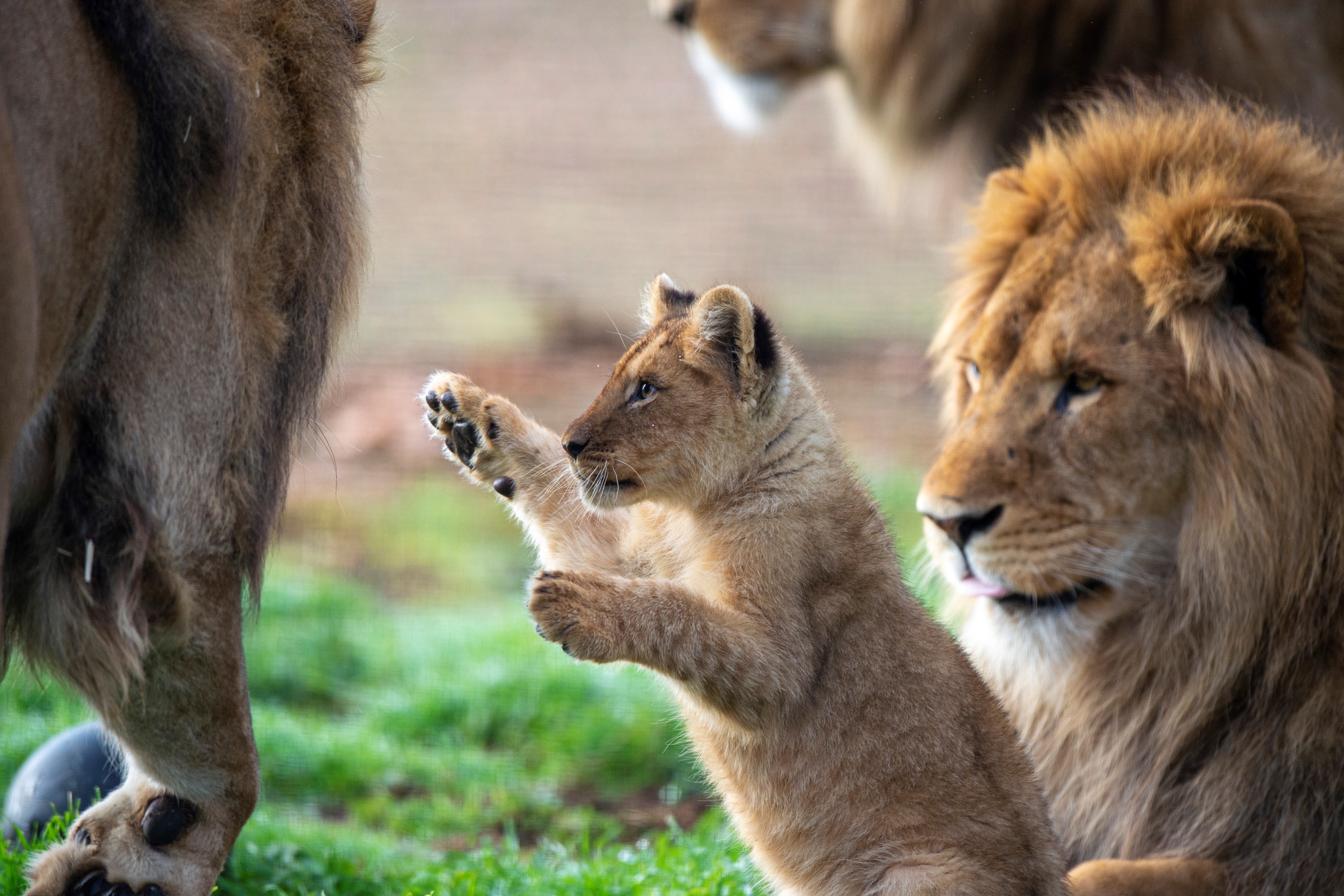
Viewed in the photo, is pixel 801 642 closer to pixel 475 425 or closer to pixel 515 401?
pixel 475 425

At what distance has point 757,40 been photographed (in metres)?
5.05

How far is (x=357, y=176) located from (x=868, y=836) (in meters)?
1.51

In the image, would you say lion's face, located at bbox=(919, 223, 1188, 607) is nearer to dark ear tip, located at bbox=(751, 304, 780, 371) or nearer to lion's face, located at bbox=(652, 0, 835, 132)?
dark ear tip, located at bbox=(751, 304, 780, 371)

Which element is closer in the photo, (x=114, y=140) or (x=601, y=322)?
(x=114, y=140)

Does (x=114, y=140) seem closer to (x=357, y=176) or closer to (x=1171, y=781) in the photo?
(x=357, y=176)

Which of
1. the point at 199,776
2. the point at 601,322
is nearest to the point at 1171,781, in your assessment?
the point at 199,776

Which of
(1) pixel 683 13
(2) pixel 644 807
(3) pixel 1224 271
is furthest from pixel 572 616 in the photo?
(1) pixel 683 13

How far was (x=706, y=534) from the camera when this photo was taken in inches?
104

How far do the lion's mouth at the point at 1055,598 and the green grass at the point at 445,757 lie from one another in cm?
72

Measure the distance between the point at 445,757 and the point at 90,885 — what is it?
2.50 m

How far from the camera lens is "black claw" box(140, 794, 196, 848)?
241cm

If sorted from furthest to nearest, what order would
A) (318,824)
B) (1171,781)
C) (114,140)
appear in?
1. (318,824)
2. (1171,781)
3. (114,140)

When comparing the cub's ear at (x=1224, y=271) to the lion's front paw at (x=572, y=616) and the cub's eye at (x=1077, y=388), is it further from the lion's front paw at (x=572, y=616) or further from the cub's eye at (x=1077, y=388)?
the lion's front paw at (x=572, y=616)

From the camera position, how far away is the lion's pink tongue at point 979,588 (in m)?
2.80
